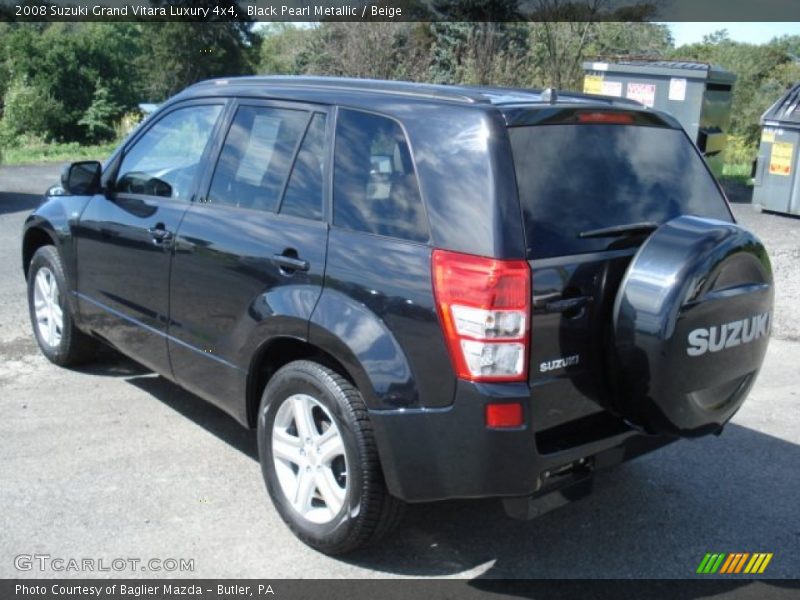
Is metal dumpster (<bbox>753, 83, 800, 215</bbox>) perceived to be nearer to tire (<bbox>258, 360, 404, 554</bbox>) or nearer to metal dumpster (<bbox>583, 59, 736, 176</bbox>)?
metal dumpster (<bbox>583, 59, 736, 176</bbox>)

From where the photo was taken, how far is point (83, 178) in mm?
5016

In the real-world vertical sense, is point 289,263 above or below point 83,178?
below

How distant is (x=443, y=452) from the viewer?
9.97 ft

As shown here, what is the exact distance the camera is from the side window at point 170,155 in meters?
4.35

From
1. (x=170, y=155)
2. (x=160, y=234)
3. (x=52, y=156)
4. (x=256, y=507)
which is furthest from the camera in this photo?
(x=52, y=156)

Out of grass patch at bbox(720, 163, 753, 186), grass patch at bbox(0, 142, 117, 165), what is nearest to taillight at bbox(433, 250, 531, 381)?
grass patch at bbox(720, 163, 753, 186)

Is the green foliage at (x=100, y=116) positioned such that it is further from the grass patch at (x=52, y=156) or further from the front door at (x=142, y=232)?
the front door at (x=142, y=232)

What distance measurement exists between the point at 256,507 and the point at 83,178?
2.33m

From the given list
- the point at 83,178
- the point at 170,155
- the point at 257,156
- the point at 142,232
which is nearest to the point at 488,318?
the point at 257,156

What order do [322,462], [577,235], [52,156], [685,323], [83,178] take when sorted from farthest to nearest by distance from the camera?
[52,156], [83,178], [322,462], [577,235], [685,323]

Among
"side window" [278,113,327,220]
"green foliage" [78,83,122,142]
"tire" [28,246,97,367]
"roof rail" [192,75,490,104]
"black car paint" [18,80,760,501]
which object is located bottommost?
"green foliage" [78,83,122,142]

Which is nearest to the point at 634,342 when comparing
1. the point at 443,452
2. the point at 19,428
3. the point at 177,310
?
the point at 443,452

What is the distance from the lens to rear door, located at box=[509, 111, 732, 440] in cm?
305

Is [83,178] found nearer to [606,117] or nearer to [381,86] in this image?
[381,86]
